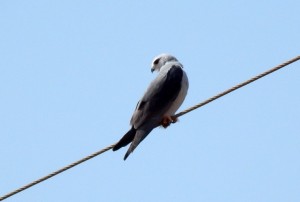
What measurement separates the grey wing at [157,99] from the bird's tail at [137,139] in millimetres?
138

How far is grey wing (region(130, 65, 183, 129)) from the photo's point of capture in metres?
8.73

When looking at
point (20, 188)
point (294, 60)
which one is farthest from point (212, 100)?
point (20, 188)

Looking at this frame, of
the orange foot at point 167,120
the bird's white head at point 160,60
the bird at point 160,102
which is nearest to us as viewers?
the bird at point 160,102

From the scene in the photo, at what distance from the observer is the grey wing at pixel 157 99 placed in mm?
8727

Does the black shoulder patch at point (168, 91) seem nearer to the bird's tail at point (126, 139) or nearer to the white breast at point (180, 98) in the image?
the white breast at point (180, 98)

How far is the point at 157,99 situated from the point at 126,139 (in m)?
0.69

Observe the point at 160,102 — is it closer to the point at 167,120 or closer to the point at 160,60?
the point at 167,120

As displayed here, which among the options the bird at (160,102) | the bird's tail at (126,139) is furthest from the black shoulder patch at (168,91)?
the bird's tail at (126,139)

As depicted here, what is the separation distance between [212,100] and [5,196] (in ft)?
6.19

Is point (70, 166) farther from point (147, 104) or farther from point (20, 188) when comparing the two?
point (147, 104)

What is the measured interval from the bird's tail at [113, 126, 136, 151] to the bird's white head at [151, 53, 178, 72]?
4.98ft

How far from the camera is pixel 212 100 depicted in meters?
7.25

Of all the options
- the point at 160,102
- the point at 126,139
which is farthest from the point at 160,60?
the point at 126,139

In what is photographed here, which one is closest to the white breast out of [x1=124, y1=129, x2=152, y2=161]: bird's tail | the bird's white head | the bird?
the bird
